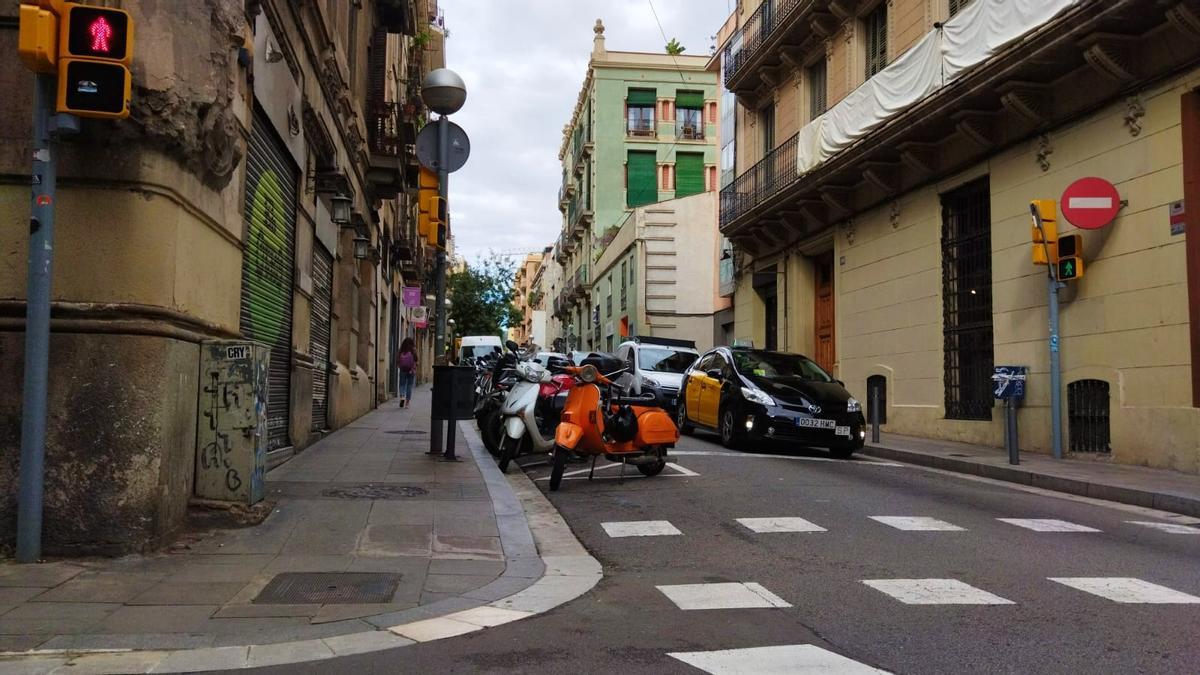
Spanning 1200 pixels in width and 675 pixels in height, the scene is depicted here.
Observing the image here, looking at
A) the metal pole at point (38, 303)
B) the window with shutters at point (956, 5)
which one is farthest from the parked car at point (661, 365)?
the metal pole at point (38, 303)

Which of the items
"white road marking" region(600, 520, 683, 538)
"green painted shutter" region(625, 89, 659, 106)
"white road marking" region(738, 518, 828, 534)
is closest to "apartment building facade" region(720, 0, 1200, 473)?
"white road marking" region(738, 518, 828, 534)

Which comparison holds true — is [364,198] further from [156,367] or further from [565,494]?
[156,367]

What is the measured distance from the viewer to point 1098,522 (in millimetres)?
7793

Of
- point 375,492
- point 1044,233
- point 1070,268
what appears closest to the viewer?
point 375,492

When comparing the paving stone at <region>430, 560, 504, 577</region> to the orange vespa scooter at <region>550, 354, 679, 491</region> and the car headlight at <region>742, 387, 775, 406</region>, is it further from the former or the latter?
the car headlight at <region>742, 387, 775, 406</region>

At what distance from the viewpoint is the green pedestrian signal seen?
12047 mm

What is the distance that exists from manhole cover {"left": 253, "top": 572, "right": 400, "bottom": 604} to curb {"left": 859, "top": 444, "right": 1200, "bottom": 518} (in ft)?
23.6

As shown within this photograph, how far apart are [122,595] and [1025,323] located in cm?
1254

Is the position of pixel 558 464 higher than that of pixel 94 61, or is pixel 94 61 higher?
pixel 94 61

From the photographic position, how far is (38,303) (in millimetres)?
5211

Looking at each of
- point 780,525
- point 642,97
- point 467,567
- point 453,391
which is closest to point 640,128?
point 642,97

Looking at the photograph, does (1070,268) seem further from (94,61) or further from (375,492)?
(94,61)

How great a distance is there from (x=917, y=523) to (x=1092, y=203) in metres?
6.57

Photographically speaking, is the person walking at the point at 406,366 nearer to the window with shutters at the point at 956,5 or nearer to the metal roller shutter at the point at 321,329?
the metal roller shutter at the point at 321,329
